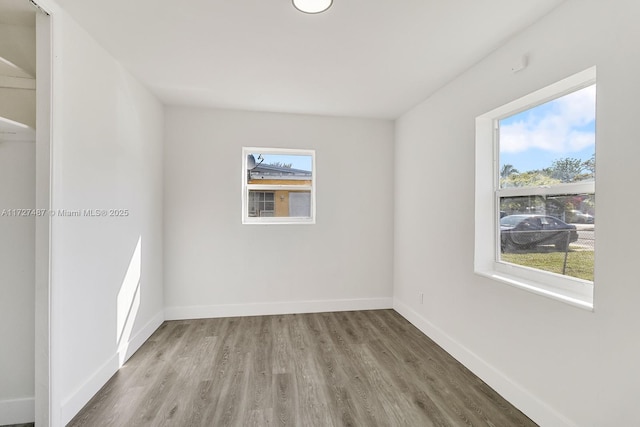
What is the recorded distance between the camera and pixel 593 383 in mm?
1480

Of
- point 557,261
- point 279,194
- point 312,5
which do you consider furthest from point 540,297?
point 279,194

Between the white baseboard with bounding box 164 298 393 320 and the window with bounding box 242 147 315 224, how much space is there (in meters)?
1.05

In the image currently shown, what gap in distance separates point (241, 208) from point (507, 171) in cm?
277

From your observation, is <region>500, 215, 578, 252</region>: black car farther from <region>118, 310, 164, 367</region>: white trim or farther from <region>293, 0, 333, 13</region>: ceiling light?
<region>118, 310, 164, 367</region>: white trim

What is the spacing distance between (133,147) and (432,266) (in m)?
3.13

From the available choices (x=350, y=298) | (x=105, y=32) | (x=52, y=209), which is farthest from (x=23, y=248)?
(x=350, y=298)

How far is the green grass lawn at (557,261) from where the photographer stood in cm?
166

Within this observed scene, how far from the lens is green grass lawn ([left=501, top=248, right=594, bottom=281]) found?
1.66 metres

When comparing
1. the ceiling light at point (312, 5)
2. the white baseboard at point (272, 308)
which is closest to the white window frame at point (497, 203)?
the ceiling light at point (312, 5)

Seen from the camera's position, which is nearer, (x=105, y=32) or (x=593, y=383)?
(x=593, y=383)

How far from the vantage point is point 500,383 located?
205 centimetres

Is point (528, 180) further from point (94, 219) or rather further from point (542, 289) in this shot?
point (94, 219)

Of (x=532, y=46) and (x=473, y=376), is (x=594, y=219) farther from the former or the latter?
(x=473, y=376)

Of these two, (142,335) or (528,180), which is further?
(142,335)
